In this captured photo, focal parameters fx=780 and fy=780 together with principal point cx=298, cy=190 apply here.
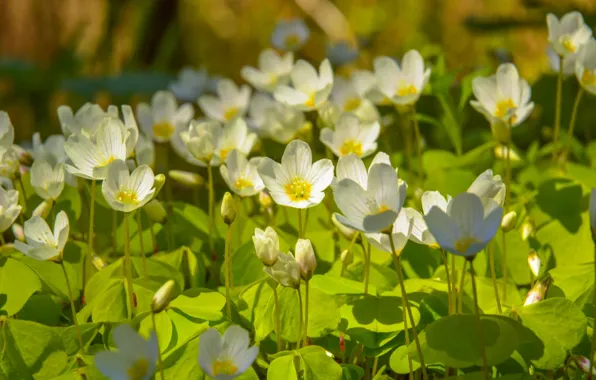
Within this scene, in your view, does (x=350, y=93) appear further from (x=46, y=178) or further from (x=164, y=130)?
(x=46, y=178)

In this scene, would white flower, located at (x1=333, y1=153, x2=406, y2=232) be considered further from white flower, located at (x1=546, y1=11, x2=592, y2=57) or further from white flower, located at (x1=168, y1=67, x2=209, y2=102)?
white flower, located at (x1=168, y1=67, x2=209, y2=102)

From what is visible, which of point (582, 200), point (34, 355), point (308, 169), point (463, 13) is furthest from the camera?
point (463, 13)

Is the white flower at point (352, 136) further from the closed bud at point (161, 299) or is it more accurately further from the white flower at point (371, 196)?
the closed bud at point (161, 299)

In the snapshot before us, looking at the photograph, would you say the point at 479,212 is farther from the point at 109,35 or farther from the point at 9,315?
the point at 109,35

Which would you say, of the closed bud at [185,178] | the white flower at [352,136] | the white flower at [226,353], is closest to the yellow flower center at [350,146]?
the white flower at [352,136]

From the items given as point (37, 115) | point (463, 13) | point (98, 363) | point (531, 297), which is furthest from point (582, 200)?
point (463, 13)

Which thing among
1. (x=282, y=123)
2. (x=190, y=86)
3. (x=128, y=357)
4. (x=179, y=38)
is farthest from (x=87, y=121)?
(x=179, y=38)

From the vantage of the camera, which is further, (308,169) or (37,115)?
(37,115)
